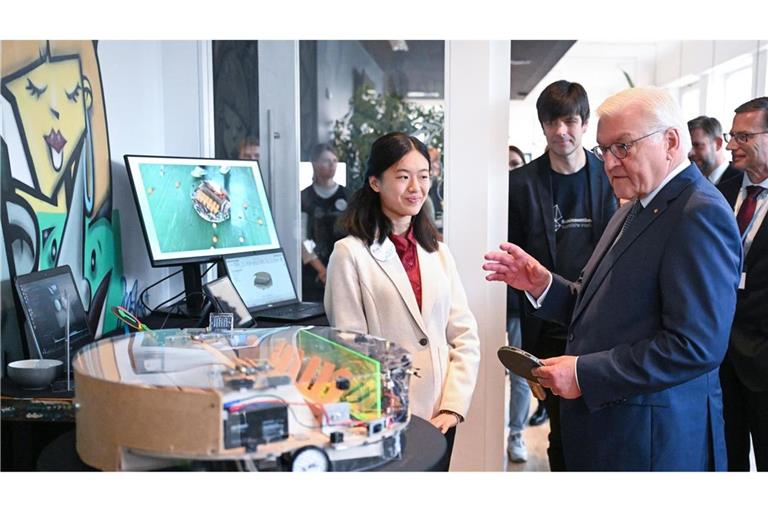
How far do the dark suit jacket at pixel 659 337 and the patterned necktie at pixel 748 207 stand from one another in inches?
42.0

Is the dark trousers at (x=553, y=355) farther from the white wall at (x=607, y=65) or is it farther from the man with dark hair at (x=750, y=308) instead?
the white wall at (x=607, y=65)

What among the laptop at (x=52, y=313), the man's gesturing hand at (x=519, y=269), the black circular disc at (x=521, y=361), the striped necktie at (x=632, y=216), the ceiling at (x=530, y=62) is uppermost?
the ceiling at (x=530, y=62)

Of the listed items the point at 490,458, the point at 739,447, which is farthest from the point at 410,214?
the point at 739,447

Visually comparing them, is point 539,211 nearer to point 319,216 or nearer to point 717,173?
point 319,216

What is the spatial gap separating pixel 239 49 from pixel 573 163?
1561 mm

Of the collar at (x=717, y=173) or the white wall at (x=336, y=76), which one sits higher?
the white wall at (x=336, y=76)

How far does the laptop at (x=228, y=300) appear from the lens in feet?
9.13

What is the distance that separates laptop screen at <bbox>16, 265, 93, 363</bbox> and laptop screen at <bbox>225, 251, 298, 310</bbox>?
86 cm

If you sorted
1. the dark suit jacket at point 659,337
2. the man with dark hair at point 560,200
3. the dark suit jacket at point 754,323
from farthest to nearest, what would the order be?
1. the man with dark hair at point 560,200
2. the dark suit jacket at point 754,323
3. the dark suit jacket at point 659,337

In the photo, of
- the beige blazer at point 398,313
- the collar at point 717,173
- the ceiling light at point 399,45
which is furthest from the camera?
the collar at point 717,173

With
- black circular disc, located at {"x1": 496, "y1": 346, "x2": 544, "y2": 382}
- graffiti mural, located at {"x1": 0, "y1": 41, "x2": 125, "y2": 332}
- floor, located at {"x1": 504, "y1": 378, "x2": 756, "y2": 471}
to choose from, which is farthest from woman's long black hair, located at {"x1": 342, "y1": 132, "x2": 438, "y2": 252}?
floor, located at {"x1": 504, "y1": 378, "x2": 756, "y2": 471}

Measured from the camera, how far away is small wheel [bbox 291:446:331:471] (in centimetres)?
132

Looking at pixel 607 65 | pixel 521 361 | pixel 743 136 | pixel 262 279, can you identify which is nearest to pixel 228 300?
pixel 262 279

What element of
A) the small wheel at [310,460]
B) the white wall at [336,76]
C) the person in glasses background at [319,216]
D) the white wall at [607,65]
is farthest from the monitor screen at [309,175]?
the white wall at [607,65]
